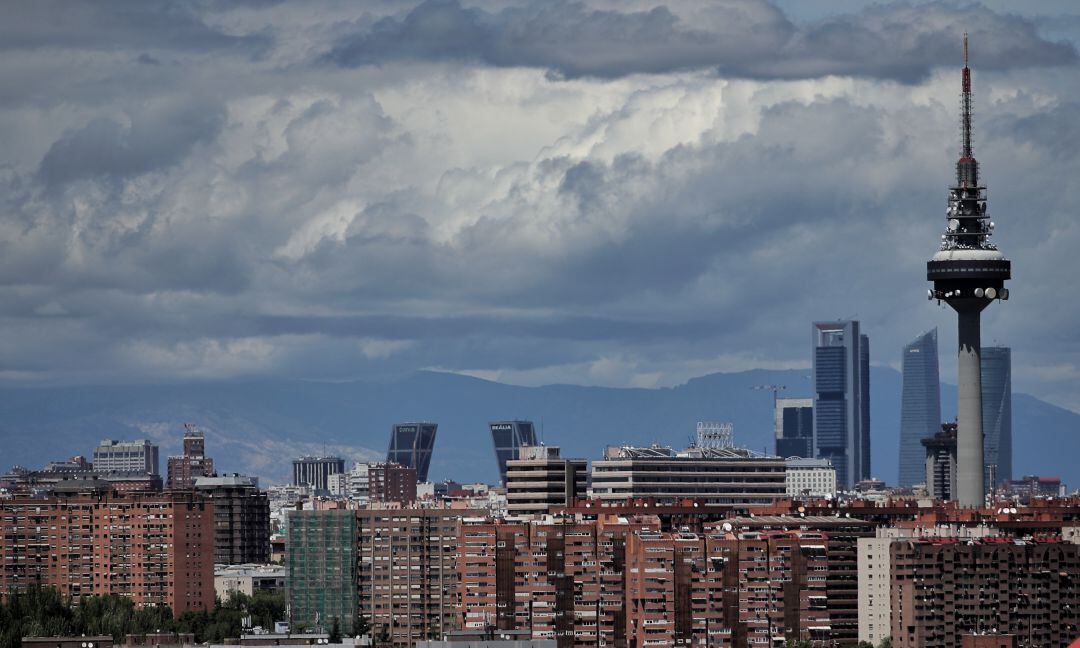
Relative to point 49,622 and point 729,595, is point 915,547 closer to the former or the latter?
point 729,595

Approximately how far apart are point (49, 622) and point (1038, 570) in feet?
223

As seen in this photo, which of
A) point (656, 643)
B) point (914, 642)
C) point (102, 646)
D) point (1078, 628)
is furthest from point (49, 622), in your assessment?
point (1078, 628)

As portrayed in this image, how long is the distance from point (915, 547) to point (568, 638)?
981 inches

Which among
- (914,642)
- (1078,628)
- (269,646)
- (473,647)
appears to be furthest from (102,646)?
(1078,628)

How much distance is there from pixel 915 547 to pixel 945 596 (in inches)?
193

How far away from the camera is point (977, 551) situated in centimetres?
19762

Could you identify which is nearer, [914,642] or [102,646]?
[102,646]

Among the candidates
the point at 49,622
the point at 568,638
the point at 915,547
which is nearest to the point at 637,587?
the point at 568,638

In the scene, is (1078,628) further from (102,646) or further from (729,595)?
(102,646)

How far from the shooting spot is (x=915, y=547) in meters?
198

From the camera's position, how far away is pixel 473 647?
157m

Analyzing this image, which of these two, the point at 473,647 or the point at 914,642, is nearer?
Result: the point at 473,647

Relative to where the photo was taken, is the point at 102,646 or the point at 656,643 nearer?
the point at 102,646

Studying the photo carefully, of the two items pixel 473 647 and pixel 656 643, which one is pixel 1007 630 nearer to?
pixel 656 643
